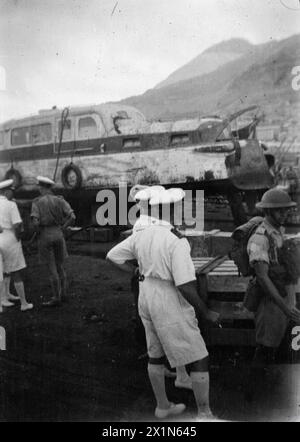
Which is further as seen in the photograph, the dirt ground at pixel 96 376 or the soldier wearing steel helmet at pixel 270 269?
the dirt ground at pixel 96 376

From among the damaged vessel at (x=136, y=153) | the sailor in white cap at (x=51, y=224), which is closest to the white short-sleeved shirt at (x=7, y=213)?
the sailor in white cap at (x=51, y=224)

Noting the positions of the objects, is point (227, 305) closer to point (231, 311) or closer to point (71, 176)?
point (231, 311)

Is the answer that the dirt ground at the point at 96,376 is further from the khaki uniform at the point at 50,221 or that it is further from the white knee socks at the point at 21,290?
the khaki uniform at the point at 50,221

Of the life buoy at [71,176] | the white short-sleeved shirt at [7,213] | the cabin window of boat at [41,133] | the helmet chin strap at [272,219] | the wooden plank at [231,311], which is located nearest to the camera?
the helmet chin strap at [272,219]

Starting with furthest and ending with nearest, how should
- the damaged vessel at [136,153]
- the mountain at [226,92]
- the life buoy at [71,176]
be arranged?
1. the mountain at [226,92]
2. the life buoy at [71,176]
3. the damaged vessel at [136,153]

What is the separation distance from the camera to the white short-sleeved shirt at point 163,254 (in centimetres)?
308

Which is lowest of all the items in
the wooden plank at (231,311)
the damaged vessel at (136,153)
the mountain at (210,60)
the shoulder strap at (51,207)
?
the wooden plank at (231,311)

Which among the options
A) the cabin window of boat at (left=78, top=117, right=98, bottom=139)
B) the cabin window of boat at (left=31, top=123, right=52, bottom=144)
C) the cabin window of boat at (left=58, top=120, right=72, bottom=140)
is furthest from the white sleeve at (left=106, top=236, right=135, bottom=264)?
the cabin window of boat at (left=31, top=123, right=52, bottom=144)

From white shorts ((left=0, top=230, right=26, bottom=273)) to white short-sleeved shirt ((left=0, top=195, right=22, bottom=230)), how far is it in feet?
0.30

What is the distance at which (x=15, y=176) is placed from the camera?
1185 centimetres

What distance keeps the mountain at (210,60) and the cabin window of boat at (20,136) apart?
2747 centimetres

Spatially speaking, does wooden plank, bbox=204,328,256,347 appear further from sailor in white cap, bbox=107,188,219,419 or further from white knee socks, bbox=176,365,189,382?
sailor in white cap, bbox=107,188,219,419
